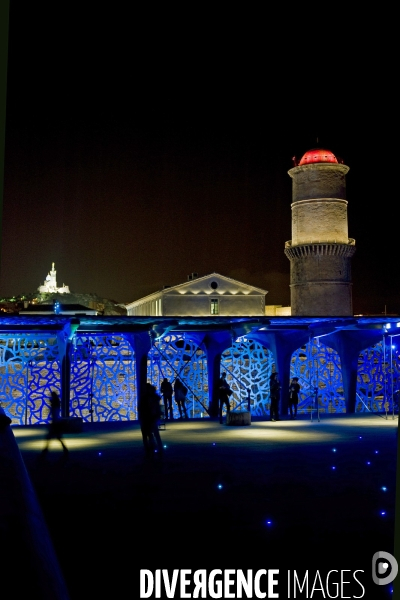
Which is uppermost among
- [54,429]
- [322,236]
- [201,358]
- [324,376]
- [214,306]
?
[322,236]

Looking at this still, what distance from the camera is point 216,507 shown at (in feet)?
24.9

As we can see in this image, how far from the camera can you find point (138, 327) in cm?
2064

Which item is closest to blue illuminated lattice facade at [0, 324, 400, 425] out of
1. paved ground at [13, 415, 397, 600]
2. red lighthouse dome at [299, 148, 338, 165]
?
paved ground at [13, 415, 397, 600]

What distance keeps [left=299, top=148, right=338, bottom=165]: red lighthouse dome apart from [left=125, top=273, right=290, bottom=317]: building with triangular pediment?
34.1 feet

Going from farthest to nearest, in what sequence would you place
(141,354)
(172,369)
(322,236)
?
(322,236) < (172,369) < (141,354)

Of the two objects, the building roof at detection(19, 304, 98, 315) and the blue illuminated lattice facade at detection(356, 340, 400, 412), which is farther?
the building roof at detection(19, 304, 98, 315)

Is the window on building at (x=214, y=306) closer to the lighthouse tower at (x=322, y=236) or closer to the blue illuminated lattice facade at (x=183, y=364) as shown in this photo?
the lighthouse tower at (x=322, y=236)

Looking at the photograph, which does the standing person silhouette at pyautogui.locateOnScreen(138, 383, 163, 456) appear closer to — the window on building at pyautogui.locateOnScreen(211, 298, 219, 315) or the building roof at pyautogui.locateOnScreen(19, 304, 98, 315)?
the window on building at pyautogui.locateOnScreen(211, 298, 219, 315)

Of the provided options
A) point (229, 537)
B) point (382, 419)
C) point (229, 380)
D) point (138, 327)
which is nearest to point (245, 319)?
point (138, 327)

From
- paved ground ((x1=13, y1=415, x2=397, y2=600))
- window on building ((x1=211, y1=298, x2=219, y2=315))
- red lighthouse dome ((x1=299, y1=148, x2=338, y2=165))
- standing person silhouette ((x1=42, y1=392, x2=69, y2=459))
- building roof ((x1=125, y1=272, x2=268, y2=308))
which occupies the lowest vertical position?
paved ground ((x1=13, y1=415, x2=397, y2=600))

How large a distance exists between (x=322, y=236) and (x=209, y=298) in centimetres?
1002

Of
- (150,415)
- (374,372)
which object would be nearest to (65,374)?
(150,415)

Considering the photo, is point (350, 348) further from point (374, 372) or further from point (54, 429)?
point (54, 429)

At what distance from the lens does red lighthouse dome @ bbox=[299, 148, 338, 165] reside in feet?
167
